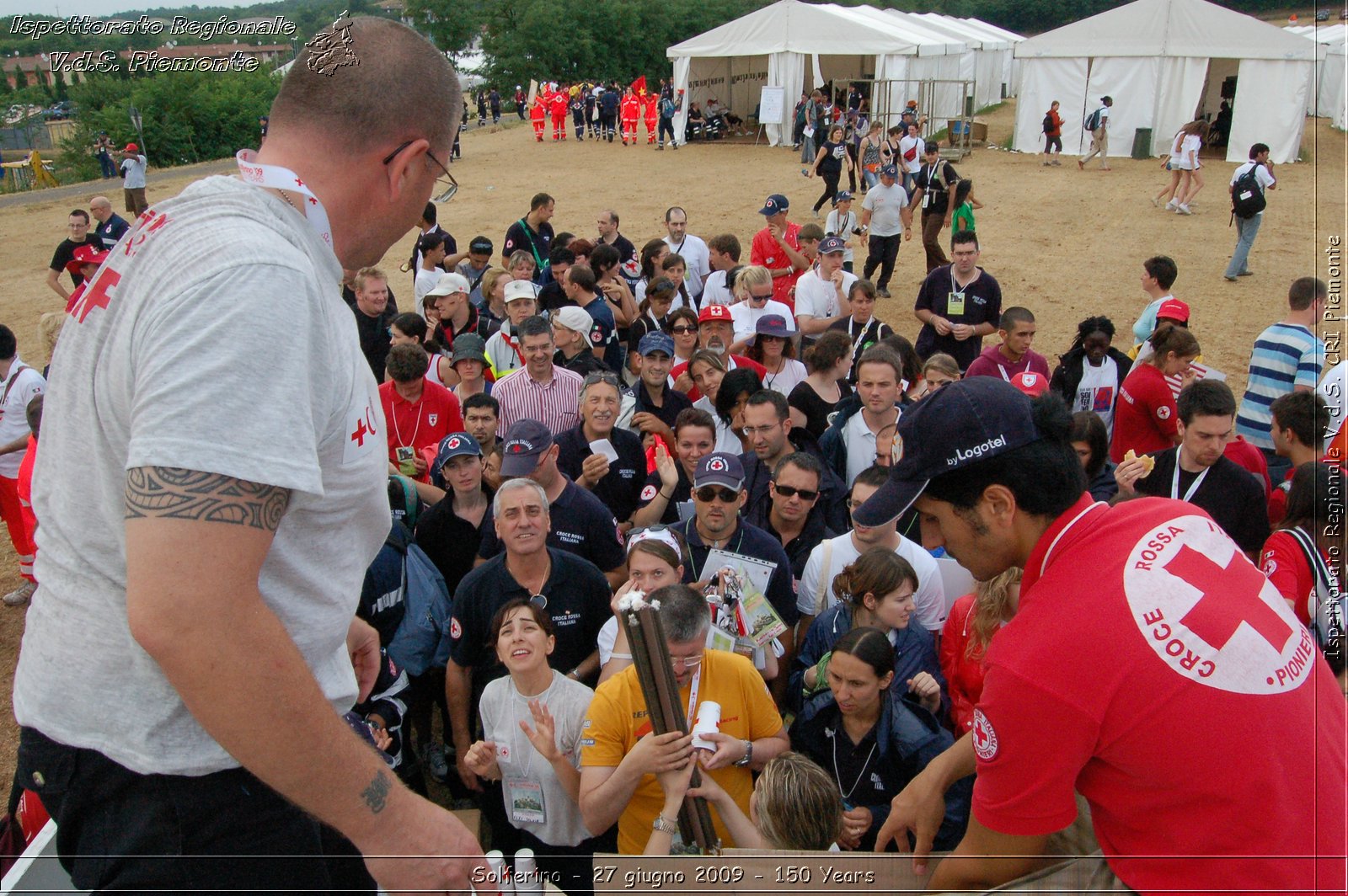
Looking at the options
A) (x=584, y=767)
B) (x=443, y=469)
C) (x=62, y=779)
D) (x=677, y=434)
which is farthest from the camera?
(x=677, y=434)

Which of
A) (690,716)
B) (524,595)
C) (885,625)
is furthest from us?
(524,595)

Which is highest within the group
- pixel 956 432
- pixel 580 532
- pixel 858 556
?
pixel 956 432

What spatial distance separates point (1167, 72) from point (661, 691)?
2912 cm

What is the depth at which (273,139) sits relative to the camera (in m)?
1.54

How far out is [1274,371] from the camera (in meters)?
6.64

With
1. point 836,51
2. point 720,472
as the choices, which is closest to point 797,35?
point 836,51

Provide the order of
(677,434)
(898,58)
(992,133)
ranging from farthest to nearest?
1. (992,133)
2. (898,58)
3. (677,434)

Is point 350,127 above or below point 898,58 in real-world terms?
below

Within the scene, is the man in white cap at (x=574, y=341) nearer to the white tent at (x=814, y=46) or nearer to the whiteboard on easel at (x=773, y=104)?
the white tent at (x=814, y=46)

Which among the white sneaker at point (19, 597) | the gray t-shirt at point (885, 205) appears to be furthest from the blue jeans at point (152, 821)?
the gray t-shirt at point (885, 205)

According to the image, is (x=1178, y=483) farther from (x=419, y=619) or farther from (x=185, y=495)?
(x=185, y=495)

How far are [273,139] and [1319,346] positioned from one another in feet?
A: 23.7

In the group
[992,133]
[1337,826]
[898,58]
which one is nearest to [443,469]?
[1337,826]

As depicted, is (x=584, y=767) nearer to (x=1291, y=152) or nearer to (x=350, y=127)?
(x=350, y=127)
